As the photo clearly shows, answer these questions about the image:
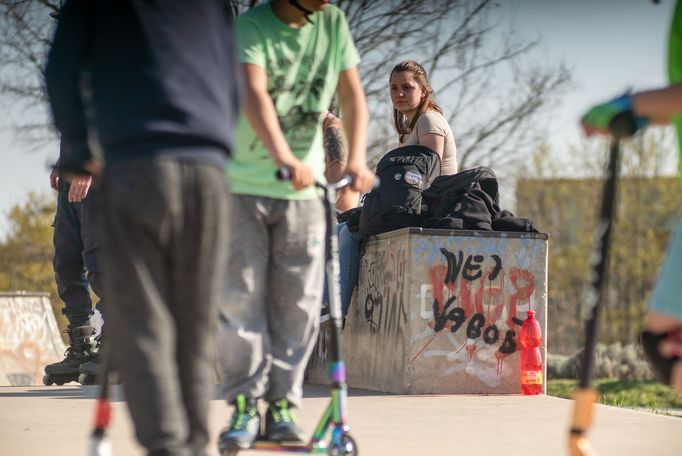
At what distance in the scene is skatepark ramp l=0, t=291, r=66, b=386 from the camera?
13.1 meters

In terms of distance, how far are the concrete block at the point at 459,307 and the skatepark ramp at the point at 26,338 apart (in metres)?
6.82

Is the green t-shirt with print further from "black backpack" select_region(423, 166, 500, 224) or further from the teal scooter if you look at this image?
"black backpack" select_region(423, 166, 500, 224)

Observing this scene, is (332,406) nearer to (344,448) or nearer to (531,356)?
(344,448)

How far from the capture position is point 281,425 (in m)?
4.13

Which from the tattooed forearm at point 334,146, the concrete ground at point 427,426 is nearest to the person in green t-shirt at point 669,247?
the concrete ground at point 427,426

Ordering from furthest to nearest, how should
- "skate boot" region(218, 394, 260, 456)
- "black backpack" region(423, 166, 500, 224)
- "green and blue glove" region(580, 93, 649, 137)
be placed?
"black backpack" region(423, 166, 500, 224) → "skate boot" region(218, 394, 260, 456) → "green and blue glove" region(580, 93, 649, 137)

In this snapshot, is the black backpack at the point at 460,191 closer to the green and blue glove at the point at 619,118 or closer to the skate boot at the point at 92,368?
the skate boot at the point at 92,368

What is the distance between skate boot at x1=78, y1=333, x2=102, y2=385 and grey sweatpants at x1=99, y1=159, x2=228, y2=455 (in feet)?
18.3

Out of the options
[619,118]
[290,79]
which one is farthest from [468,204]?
[619,118]

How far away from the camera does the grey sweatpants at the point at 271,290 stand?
4242 millimetres

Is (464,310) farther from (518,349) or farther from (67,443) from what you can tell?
(67,443)

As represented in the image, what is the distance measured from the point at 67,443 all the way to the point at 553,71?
16.6m

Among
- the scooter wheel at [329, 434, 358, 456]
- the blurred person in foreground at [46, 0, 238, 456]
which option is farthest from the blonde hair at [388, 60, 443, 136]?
the blurred person in foreground at [46, 0, 238, 456]

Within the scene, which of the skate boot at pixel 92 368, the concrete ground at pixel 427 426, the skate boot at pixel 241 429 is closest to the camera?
the skate boot at pixel 241 429
